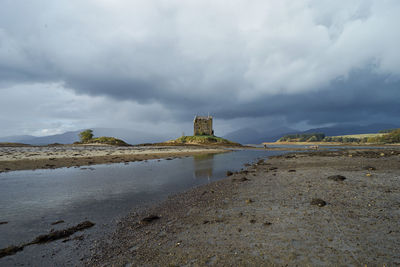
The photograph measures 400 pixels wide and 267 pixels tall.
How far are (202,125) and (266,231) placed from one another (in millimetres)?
95680

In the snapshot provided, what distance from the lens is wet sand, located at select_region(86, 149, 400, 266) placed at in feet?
14.8

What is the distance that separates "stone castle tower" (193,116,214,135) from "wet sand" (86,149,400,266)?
90.5 meters

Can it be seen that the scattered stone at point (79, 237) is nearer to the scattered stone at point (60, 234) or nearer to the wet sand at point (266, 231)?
the scattered stone at point (60, 234)

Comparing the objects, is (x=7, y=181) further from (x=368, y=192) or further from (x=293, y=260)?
(x=368, y=192)

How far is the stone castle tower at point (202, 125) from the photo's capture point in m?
101

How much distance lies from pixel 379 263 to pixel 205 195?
7.62 metres

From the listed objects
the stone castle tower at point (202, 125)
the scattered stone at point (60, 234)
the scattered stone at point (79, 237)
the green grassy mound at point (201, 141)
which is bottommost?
the scattered stone at point (79, 237)

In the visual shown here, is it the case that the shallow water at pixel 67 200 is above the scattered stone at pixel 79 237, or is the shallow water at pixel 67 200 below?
above

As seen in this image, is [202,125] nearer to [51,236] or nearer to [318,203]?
[318,203]

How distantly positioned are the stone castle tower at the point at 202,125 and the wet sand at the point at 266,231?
90528 mm

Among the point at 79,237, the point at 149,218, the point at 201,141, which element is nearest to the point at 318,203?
the point at 149,218

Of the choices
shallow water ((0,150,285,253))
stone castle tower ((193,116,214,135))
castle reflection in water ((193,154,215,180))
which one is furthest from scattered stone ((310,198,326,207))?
stone castle tower ((193,116,214,135))

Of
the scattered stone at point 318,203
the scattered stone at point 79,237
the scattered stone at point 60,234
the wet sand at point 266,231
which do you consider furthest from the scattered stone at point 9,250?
the scattered stone at point 318,203

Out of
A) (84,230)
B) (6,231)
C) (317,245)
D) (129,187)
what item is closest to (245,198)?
(317,245)
